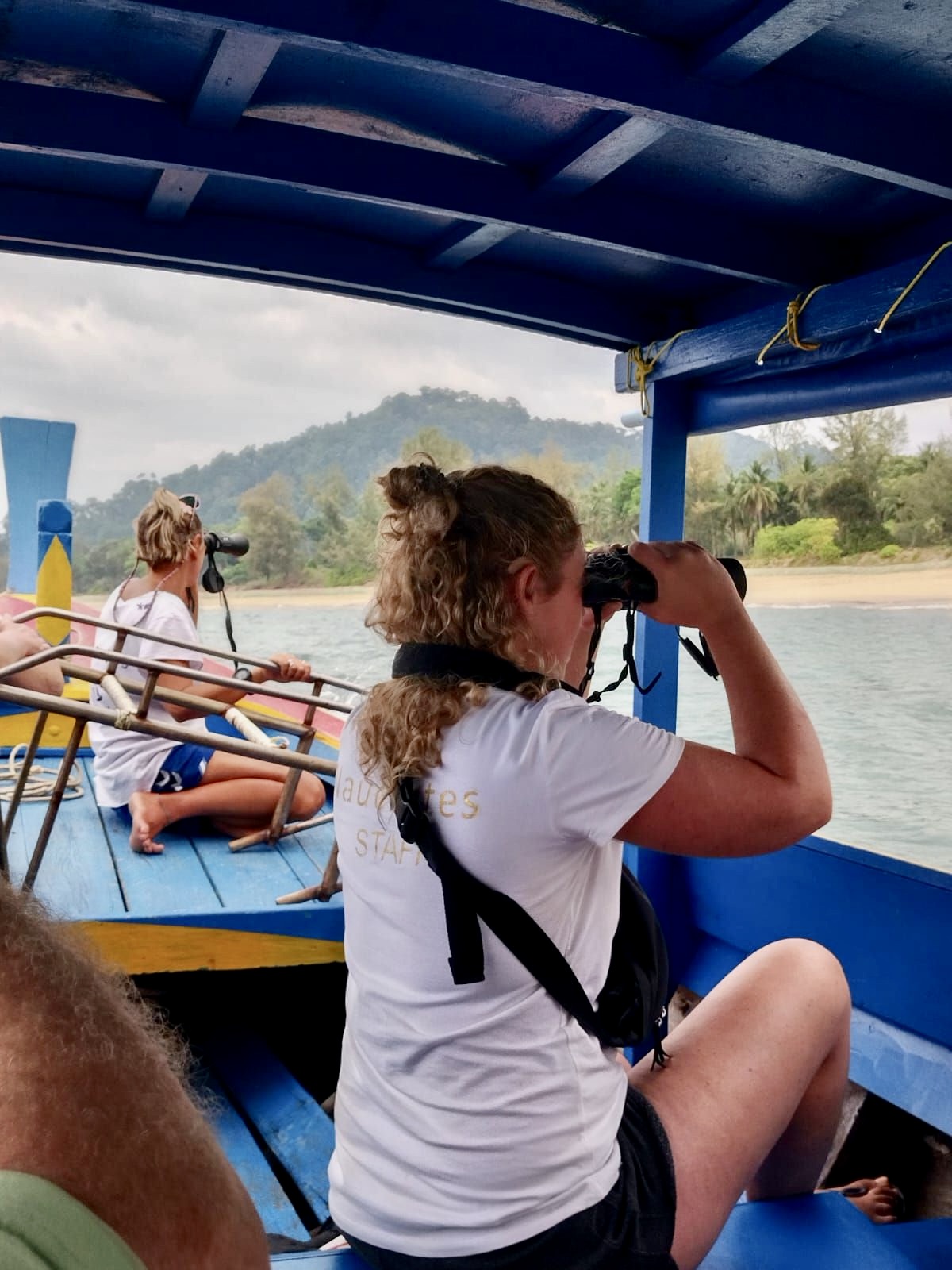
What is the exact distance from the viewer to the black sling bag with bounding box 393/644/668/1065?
1.20 metres

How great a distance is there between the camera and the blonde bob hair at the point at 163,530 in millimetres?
3434

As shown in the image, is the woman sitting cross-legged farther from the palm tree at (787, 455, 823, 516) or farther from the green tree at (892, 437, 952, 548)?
the green tree at (892, 437, 952, 548)

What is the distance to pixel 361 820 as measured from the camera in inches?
53.4

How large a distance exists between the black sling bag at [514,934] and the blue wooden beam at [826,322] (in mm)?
1004

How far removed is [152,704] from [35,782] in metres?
0.83

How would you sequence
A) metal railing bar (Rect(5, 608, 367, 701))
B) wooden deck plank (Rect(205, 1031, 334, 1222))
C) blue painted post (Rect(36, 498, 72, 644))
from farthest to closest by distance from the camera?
blue painted post (Rect(36, 498, 72, 644)) → metal railing bar (Rect(5, 608, 367, 701)) → wooden deck plank (Rect(205, 1031, 334, 1222))

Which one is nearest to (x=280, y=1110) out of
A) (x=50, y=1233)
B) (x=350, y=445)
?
(x=50, y=1233)

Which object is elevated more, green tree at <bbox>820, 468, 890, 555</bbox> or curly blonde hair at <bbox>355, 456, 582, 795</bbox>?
green tree at <bbox>820, 468, 890, 555</bbox>

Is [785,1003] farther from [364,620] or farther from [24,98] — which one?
[24,98]

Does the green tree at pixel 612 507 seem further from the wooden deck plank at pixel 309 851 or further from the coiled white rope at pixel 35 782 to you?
the coiled white rope at pixel 35 782

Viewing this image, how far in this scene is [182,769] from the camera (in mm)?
3525

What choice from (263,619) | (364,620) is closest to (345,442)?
(263,619)

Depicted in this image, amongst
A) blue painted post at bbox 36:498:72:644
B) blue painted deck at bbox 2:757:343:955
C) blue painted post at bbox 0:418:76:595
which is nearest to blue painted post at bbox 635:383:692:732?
blue painted deck at bbox 2:757:343:955

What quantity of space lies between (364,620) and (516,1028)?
1.82 ft
